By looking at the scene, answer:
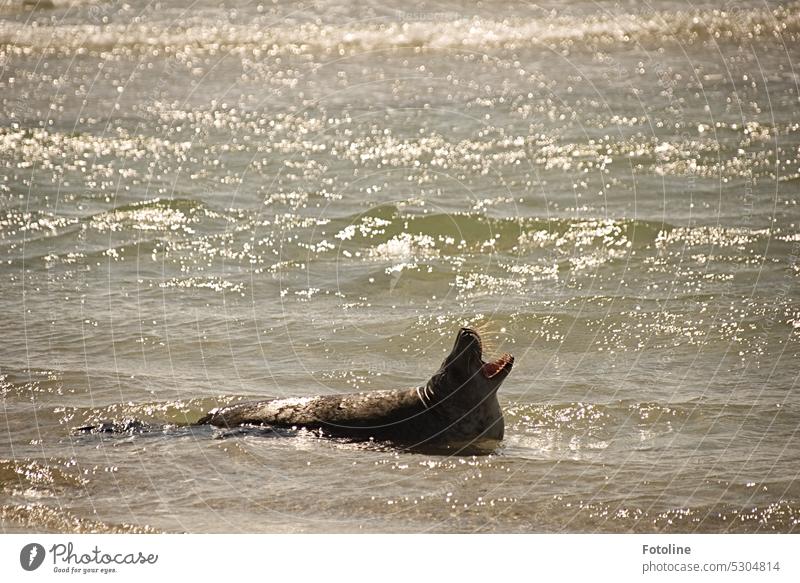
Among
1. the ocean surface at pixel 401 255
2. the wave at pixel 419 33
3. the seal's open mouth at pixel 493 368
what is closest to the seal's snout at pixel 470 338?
the seal's open mouth at pixel 493 368

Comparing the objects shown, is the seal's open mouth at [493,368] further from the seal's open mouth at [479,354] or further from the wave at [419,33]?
the wave at [419,33]

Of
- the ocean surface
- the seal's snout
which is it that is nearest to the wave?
the ocean surface

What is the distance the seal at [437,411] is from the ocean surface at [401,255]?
0.82ft

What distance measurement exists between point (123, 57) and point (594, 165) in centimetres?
1032

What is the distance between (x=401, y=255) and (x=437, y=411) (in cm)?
514

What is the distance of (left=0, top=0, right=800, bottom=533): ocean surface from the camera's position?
29.6 ft

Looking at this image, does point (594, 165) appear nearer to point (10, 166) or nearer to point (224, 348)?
point (224, 348)

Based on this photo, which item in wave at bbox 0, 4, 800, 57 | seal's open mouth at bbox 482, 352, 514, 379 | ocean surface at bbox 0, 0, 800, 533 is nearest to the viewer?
ocean surface at bbox 0, 0, 800, 533

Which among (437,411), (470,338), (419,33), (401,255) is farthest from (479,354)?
(419,33)

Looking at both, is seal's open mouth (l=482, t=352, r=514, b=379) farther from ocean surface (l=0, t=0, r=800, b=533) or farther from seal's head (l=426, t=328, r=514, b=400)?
ocean surface (l=0, t=0, r=800, b=533)

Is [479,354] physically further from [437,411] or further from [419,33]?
[419,33]

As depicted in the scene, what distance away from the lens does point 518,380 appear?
1119cm

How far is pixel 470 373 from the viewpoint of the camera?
9.60m
